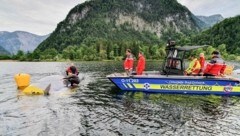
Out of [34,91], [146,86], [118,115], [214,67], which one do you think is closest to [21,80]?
[34,91]

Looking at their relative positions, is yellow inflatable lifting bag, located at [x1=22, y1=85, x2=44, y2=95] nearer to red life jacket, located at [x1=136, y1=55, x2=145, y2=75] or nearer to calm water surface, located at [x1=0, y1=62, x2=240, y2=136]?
calm water surface, located at [x1=0, y1=62, x2=240, y2=136]

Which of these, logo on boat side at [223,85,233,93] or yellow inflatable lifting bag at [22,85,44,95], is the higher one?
logo on boat side at [223,85,233,93]

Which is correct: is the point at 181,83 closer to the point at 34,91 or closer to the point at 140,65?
the point at 140,65

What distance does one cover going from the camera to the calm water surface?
13945mm

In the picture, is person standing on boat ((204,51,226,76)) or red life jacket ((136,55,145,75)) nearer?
person standing on boat ((204,51,226,76))

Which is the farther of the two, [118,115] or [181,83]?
[181,83]

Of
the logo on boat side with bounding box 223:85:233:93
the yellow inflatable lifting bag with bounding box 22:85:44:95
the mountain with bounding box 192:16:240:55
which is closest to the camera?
the yellow inflatable lifting bag with bounding box 22:85:44:95

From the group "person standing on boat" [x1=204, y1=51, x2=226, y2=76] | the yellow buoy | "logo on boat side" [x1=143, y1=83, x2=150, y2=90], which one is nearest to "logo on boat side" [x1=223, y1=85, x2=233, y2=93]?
"person standing on boat" [x1=204, y1=51, x2=226, y2=76]

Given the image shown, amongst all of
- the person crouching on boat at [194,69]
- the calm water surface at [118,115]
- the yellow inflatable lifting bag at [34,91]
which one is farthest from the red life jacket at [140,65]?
the yellow inflatable lifting bag at [34,91]

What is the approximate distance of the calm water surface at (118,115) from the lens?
1395cm

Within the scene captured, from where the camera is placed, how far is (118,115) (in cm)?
1688

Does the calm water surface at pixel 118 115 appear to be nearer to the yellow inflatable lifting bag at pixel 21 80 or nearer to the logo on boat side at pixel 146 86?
the logo on boat side at pixel 146 86

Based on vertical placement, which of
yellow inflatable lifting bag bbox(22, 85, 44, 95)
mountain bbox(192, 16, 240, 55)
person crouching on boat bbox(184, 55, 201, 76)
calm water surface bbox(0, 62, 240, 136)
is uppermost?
mountain bbox(192, 16, 240, 55)

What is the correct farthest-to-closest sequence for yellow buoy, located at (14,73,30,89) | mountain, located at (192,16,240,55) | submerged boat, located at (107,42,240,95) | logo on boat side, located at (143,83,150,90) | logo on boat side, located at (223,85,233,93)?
mountain, located at (192,16,240,55), yellow buoy, located at (14,73,30,89), logo on boat side, located at (143,83,150,90), logo on boat side, located at (223,85,233,93), submerged boat, located at (107,42,240,95)
